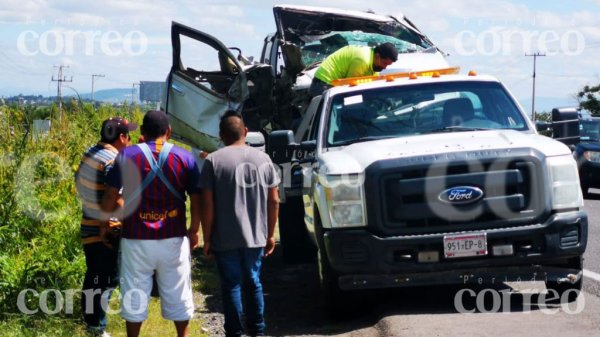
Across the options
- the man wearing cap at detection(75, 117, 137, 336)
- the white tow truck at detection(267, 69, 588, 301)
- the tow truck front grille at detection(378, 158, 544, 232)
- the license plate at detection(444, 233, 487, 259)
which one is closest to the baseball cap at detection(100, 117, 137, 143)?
the man wearing cap at detection(75, 117, 137, 336)

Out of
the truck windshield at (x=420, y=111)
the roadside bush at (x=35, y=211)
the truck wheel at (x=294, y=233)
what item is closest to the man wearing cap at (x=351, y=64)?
the truck windshield at (x=420, y=111)

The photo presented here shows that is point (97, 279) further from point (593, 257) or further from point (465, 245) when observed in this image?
point (593, 257)

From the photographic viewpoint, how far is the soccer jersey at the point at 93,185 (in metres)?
7.40

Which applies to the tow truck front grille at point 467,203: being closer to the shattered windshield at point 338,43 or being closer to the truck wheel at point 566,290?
the truck wheel at point 566,290

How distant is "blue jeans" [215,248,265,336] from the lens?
709cm

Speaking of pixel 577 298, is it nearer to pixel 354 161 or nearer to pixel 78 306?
pixel 354 161

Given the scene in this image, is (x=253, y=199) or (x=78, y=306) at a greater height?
(x=253, y=199)

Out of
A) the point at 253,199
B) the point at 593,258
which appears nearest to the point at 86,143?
the point at 253,199

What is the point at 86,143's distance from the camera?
39.5ft

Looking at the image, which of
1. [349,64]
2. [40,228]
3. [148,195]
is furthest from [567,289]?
[40,228]

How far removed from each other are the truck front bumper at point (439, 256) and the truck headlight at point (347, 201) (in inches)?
3.3

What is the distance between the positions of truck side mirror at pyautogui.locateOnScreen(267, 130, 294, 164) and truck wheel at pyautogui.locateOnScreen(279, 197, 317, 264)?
1951 mm

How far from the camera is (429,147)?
26.0 feet

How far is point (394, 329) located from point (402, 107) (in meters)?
2.41
